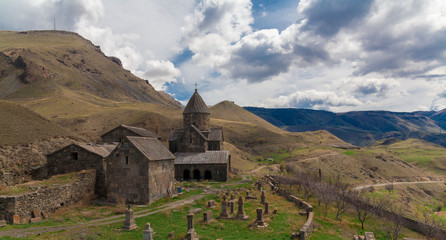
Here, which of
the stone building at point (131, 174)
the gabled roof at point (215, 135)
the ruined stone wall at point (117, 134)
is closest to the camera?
the stone building at point (131, 174)

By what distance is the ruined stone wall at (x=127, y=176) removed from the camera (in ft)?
75.3

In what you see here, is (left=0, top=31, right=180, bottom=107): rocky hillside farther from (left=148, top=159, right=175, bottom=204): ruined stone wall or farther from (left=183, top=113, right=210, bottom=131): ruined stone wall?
(left=148, top=159, right=175, bottom=204): ruined stone wall

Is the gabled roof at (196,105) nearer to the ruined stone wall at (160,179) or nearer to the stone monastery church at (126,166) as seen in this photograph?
the stone monastery church at (126,166)

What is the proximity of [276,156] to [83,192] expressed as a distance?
207 feet

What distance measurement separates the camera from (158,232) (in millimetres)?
16016

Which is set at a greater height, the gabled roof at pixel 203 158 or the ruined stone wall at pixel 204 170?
the gabled roof at pixel 203 158

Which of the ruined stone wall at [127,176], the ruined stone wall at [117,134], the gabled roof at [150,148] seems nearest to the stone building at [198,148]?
the ruined stone wall at [117,134]

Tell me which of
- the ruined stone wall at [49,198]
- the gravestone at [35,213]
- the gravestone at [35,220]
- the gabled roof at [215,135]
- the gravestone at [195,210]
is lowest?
the gravestone at [195,210]

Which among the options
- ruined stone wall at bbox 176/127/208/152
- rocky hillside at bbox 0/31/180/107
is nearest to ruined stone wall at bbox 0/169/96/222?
ruined stone wall at bbox 176/127/208/152

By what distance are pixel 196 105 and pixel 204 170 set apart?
40.2ft

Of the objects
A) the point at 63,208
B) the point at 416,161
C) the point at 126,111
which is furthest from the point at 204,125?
the point at 416,161

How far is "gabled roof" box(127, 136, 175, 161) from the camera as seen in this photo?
23375 millimetres

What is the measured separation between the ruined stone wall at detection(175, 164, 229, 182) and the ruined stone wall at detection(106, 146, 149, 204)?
16.6 m

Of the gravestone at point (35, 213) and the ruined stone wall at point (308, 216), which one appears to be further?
the gravestone at point (35, 213)
